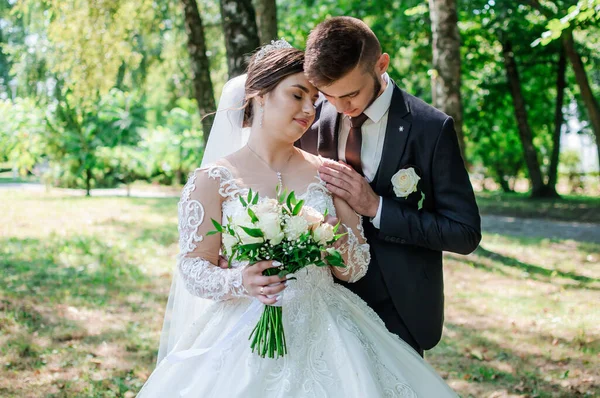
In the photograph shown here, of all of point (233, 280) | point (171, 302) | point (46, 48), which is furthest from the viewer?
point (46, 48)

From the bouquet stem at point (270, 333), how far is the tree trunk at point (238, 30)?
3628 mm

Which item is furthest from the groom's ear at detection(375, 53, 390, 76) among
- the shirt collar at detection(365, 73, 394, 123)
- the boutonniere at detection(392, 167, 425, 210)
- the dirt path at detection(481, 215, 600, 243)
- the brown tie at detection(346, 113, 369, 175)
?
the dirt path at detection(481, 215, 600, 243)

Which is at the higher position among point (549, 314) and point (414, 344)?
point (414, 344)

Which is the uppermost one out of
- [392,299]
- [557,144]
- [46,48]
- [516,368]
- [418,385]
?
[46,48]

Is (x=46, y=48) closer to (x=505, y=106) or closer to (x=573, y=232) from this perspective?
(x=573, y=232)

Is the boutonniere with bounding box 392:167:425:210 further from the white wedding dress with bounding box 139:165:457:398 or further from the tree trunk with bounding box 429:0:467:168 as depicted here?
the tree trunk with bounding box 429:0:467:168

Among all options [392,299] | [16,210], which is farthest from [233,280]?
[16,210]

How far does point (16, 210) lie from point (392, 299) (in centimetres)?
1242

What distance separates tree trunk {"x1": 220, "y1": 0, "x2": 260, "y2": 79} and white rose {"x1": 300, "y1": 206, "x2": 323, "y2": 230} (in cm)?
344

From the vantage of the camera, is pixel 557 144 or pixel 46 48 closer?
pixel 46 48

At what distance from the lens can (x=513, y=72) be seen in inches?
671

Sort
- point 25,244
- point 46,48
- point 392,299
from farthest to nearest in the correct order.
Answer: point 46,48, point 25,244, point 392,299

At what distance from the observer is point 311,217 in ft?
8.33

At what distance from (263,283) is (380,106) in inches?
45.8
